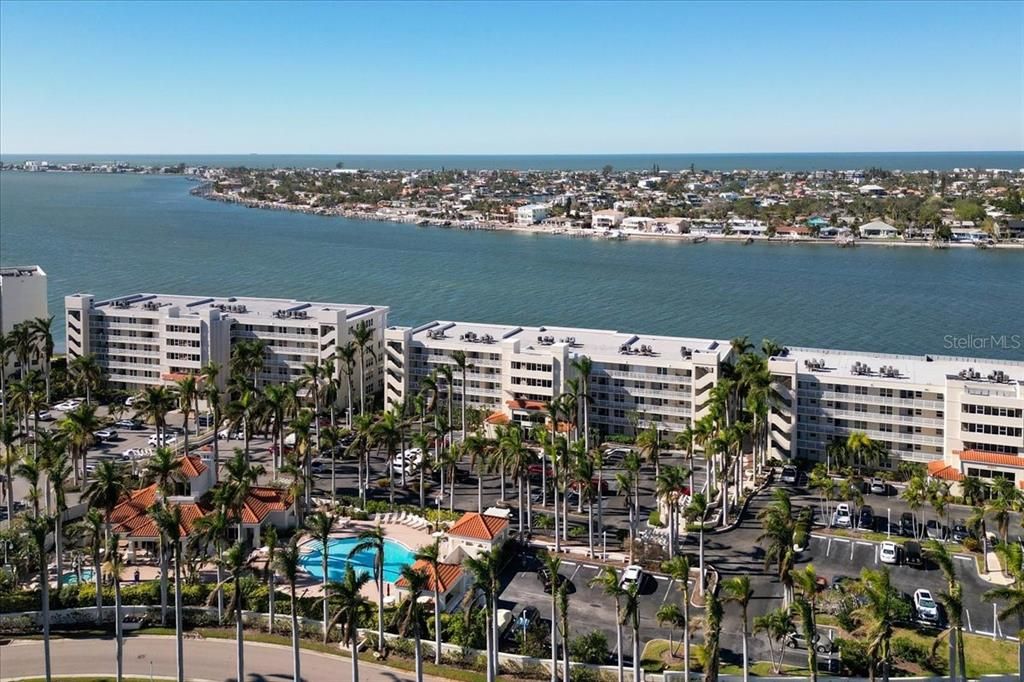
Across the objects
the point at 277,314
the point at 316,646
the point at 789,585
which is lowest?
the point at 316,646

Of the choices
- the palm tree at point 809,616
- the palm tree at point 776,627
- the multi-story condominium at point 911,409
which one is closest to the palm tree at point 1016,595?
the palm tree at point 809,616

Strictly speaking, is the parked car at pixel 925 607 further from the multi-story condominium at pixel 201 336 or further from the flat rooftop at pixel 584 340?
the multi-story condominium at pixel 201 336

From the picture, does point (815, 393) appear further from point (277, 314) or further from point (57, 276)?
point (57, 276)

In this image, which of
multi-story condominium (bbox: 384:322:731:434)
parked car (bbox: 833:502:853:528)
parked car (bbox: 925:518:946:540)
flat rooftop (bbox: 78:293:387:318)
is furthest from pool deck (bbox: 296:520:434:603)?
flat rooftop (bbox: 78:293:387:318)

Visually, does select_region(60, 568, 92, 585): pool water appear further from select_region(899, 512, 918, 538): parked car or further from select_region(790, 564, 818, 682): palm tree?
select_region(899, 512, 918, 538): parked car

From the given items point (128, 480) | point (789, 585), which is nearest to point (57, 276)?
point (128, 480)
